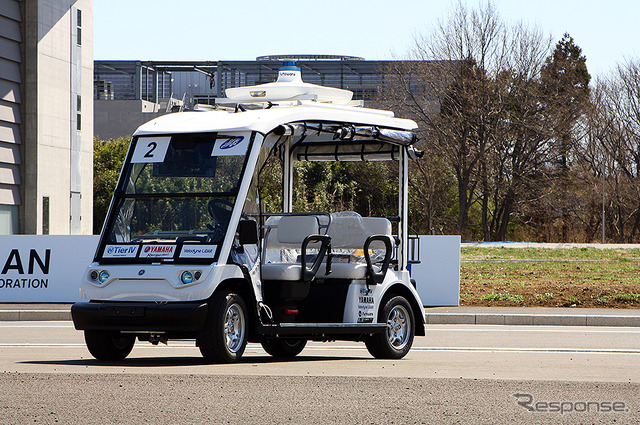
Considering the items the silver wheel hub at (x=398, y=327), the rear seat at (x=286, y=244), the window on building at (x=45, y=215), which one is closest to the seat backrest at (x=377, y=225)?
the rear seat at (x=286, y=244)

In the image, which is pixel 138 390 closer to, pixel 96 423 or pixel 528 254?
pixel 96 423

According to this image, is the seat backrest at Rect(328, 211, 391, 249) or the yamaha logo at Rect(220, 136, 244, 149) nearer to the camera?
the yamaha logo at Rect(220, 136, 244, 149)

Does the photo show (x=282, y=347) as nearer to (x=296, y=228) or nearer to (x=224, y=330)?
(x=296, y=228)

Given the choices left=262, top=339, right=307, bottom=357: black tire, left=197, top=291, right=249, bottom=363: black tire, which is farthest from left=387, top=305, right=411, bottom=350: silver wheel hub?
left=197, top=291, right=249, bottom=363: black tire

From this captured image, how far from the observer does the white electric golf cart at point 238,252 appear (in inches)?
366

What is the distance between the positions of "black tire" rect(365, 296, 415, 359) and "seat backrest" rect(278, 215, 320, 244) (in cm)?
114

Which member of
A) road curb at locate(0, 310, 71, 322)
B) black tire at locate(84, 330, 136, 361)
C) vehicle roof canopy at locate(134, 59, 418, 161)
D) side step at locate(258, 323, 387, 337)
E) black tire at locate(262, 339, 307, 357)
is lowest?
road curb at locate(0, 310, 71, 322)

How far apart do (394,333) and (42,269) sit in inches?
383

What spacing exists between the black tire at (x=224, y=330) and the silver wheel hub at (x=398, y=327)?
1827 mm

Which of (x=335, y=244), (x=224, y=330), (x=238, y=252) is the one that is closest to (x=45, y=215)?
(x=335, y=244)

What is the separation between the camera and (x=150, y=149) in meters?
10.0

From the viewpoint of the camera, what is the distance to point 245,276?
31.6ft

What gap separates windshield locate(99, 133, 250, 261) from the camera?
9.62m

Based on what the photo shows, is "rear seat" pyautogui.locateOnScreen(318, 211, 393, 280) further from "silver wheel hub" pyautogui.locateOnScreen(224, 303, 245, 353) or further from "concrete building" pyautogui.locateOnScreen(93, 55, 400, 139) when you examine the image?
"concrete building" pyautogui.locateOnScreen(93, 55, 400, 139)
